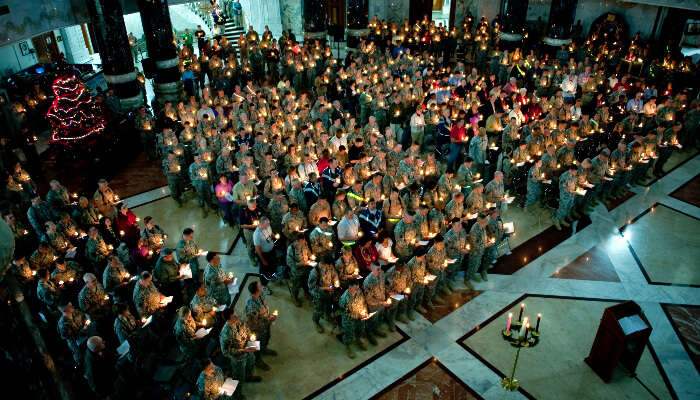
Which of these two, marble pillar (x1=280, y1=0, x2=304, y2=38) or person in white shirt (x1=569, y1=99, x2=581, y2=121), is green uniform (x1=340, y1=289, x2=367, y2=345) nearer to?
person in white shirt (x1=569, y1=99, x2=581, y2=121)

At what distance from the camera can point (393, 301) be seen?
295 inches

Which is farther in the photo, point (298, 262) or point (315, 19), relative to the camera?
point (315, 19)

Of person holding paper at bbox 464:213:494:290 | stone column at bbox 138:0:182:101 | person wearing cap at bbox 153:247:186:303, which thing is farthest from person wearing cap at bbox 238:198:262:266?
stone column at bbox 138:0:182:101

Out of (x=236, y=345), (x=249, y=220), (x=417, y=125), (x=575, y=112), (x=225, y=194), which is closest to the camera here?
(x=236, y=345)

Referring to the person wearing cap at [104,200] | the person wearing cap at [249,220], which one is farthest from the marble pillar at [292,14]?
the person wearing cap at [249,220]

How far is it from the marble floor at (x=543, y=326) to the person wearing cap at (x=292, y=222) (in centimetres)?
104

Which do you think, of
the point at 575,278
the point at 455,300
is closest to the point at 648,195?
the point at 575,278

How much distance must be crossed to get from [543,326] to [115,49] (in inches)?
511

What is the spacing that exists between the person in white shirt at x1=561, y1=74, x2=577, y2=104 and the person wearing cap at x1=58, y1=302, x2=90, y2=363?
14.0 m

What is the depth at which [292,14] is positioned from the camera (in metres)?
23.5

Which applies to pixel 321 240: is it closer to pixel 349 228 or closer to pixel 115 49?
pixel 349 228

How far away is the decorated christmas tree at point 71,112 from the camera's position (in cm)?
1134

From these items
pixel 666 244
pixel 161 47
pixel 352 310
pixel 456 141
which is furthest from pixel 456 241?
A: pixel 161 47

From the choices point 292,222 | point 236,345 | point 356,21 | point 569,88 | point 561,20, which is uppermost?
point 561,20
